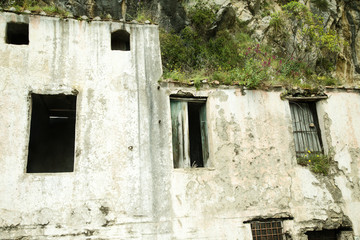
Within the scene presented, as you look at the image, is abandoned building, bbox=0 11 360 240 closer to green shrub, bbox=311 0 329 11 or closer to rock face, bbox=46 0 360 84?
rock face, bbox=46 0 360 84

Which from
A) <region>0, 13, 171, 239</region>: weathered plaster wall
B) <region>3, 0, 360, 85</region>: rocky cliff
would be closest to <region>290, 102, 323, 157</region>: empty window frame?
<region>0, 13, 171, 239</region>: weathered plaster wall

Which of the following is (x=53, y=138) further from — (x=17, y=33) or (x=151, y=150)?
(x=151, y=150)

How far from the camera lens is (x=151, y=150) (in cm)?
839

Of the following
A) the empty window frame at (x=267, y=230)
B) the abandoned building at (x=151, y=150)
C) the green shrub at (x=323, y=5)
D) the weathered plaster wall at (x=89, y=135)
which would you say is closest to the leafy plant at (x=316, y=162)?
the abandoned building at (x=151, y=150)

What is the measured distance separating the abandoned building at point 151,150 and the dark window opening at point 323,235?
0.10 ft

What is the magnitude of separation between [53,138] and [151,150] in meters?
5.91

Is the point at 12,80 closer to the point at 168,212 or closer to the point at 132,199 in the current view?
the point at 132,199

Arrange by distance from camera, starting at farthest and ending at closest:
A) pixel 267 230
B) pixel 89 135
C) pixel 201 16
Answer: pixel 201 16 → pixel 267 230 → pixel 89 135

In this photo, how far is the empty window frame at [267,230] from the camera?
27.7 ft

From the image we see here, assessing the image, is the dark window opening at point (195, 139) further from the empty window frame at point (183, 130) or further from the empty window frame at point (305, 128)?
the empty window frame at point (305, 128)

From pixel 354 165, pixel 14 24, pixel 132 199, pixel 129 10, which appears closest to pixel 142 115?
pixel 132 199

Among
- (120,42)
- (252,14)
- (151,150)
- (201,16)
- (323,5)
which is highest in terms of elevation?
(252,14)

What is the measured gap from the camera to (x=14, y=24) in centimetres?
885

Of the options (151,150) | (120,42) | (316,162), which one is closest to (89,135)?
(151,150)
